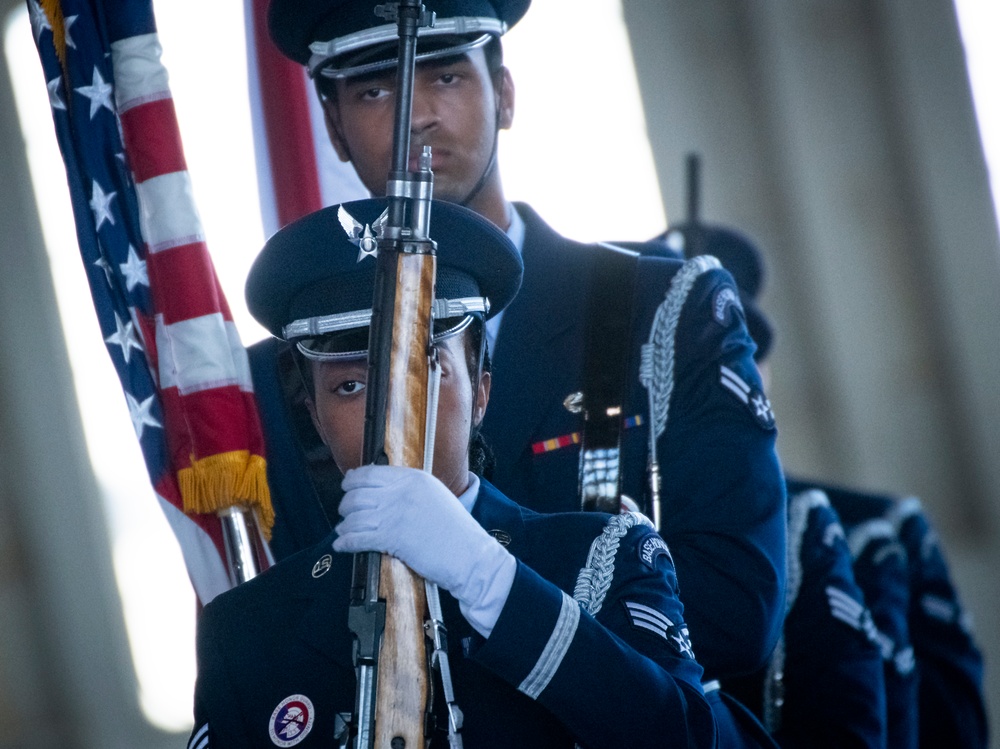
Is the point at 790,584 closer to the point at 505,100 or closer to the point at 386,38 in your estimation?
the point at 505,100

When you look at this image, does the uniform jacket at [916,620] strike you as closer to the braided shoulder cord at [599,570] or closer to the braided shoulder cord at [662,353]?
the braided shoulder cord at [662,353]

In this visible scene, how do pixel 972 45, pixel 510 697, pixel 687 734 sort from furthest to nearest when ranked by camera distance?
1. pixel 972 45
2. pixel 510 697
3. pixel 687 734

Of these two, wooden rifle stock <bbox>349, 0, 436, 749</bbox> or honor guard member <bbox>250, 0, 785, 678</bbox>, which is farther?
honor guard member <bbox>250, 0, 785, 678</bbox>

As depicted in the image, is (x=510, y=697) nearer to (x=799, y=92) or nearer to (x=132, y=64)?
(x=132, y=64)

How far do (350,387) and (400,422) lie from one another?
0.15 meters

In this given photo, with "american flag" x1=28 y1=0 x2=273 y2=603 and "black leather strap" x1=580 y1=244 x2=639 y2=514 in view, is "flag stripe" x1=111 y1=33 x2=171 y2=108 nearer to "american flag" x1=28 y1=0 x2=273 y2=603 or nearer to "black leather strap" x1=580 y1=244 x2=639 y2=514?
"american flag" x1=28 y1=0 x2=273 y2=603

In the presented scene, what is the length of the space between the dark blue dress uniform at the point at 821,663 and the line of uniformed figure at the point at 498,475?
659 millimetres

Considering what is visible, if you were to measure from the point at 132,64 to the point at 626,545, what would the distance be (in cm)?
107

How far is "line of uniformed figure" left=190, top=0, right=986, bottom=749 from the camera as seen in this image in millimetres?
1456

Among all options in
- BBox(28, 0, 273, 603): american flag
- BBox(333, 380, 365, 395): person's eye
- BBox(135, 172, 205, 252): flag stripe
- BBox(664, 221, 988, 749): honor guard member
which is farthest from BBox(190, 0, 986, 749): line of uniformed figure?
BBox(664, 221, 988, 749): honor guard member

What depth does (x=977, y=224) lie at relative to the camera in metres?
5.49

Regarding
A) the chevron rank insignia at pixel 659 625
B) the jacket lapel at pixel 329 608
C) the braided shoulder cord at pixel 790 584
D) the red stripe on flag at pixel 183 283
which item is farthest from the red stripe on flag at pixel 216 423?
the braided shoulder cord at pixel 790 584

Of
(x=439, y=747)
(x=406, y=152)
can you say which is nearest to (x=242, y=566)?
(x=439, y=747)

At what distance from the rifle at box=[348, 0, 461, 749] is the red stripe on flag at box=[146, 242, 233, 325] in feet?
1.84
